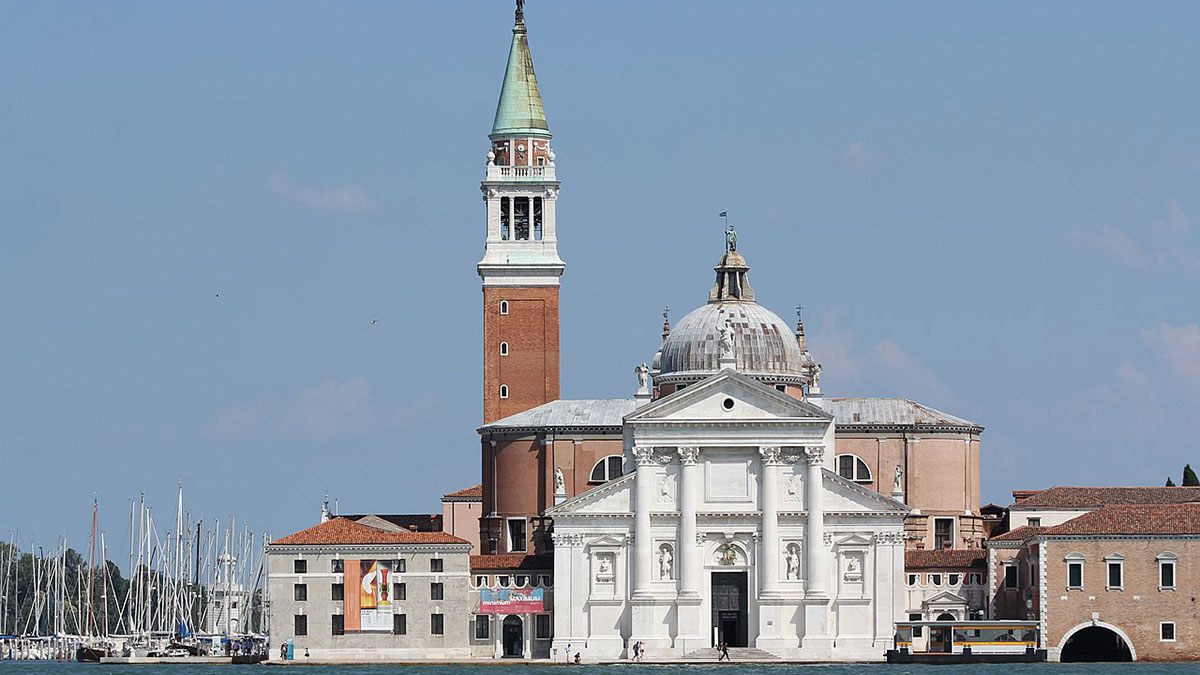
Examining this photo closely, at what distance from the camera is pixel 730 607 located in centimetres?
8100

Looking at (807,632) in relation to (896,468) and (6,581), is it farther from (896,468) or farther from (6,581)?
(6,581)

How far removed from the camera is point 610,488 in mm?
81250

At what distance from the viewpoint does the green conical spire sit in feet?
316

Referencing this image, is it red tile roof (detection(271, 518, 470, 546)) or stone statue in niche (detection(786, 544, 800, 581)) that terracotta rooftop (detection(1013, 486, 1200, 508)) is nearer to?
stone statue in niche (detection(786, 544, 800, 581))

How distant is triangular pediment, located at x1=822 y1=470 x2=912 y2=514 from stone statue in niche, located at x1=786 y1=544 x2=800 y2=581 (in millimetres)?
1483

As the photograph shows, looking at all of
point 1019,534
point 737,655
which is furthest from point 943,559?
point 737,655

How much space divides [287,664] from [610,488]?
34.2 ft

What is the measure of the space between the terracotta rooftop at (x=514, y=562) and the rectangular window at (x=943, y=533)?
12223mm

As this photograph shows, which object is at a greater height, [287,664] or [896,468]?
[896,468]

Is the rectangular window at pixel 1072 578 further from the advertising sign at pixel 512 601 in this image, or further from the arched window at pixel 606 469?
the arched window at pixel 606 469

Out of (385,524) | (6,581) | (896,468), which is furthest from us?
(6,581)

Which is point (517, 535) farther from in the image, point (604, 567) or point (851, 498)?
point (851, 498)

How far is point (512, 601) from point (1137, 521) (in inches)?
704

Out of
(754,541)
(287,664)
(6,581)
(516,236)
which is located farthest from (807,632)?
(6,581)
